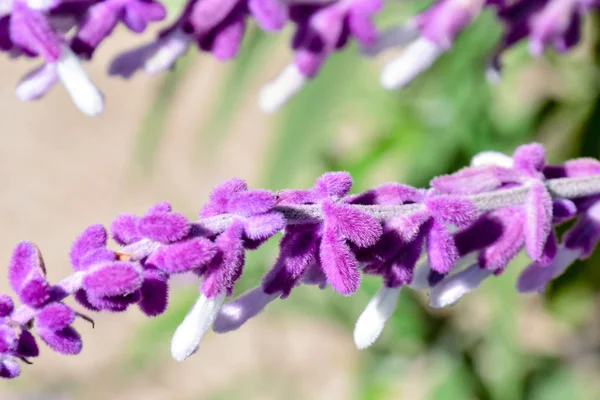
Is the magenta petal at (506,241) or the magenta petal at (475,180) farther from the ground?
the magenta petal at (475,180)

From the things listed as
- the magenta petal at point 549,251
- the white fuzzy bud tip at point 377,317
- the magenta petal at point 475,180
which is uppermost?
the magenta petal at point 475,180

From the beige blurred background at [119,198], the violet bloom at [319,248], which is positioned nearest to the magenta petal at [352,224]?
the violet bloom at [319,248]

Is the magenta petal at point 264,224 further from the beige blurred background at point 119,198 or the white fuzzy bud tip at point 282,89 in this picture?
the beige blurred background at point 119,198

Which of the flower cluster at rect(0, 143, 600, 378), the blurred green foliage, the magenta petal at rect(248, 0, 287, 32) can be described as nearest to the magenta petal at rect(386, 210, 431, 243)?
the flower cluster at rect(0, 143, 600, 378)

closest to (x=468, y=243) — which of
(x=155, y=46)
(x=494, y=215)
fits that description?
(x=494, y=215)

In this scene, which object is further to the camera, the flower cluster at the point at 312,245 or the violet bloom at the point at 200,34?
the violet bloom at the point at 200,34

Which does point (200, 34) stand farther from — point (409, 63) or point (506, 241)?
point (506, 241)

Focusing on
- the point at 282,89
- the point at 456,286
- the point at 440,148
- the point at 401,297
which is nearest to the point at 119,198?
the point at 401,297

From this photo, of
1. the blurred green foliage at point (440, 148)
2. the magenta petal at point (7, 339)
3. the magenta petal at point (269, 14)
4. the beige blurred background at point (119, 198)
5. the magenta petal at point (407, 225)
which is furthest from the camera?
the beige blurred background at point (119, 198)
